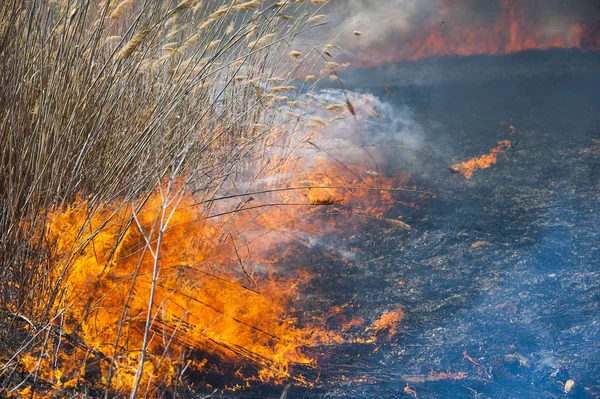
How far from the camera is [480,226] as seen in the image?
102 inches

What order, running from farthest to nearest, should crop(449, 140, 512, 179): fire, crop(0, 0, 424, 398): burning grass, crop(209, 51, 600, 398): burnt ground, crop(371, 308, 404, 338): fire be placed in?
crop(449, 140, 512, 179): fire, crop(371, 308, 404, 338): fire, crop(209, 51, 600, 398): burnt ground, crop(0, 0, 424, 398): burning grass

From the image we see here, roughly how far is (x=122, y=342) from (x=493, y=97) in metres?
3.74

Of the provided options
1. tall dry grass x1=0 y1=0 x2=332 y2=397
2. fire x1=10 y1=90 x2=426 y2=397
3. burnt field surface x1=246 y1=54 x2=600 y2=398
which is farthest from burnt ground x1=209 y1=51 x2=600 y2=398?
tall dry grass x1=0 y1=0 x2=332 y2=397

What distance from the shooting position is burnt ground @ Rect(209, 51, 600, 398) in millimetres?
1623

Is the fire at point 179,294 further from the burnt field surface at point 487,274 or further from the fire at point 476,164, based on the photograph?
the fire at point 476,164

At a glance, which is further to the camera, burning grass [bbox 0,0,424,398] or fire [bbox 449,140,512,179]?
fire [bbox 449,140,512,179]

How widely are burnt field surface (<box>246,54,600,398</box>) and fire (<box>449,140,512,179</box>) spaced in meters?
0.06

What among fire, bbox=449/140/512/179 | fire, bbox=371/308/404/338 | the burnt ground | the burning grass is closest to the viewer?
the burning grass

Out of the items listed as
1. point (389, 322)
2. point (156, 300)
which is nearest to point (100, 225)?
point (156, 300)

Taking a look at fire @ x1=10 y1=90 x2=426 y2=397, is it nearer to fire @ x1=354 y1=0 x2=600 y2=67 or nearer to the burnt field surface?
the burnt field surface

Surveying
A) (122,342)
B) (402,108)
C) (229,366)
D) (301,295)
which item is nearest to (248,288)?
(301,295)

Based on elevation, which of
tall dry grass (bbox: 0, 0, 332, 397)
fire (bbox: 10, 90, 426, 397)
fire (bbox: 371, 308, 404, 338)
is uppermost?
tall dry grass (bbox: 0, 0, 332, 397)

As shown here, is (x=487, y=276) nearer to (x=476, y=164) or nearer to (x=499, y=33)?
(x=476, y=164)

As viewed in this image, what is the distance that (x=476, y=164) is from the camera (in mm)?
3338
